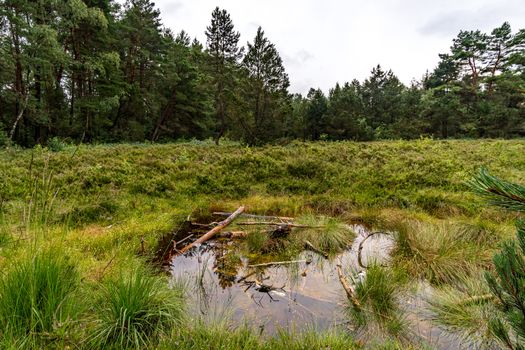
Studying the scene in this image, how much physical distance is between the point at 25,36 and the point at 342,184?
1696cm

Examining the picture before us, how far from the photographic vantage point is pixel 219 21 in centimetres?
2184

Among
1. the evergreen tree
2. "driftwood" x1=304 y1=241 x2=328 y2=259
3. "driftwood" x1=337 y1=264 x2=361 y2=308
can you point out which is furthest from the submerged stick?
the evergreen tree

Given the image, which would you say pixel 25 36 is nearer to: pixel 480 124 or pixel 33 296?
pixel 33 296

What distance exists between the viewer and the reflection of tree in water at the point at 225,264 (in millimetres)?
4250

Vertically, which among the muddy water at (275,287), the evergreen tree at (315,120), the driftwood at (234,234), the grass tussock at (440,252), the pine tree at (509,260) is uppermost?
the evergreen tree at (315,120)

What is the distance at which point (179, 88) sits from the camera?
25703 mm

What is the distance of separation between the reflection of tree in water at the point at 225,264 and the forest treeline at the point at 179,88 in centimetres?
1037

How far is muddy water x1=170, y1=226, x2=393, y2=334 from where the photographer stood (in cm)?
336

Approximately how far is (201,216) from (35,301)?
5.00 m

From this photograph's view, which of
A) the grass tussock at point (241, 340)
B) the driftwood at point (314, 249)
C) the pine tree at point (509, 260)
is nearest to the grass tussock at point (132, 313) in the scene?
the grass tussock at point (241, 340)

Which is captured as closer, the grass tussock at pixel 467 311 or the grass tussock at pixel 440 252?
the grass tussock at pixel 467 311

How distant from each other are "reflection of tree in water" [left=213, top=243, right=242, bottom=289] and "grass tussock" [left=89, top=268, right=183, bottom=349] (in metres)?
1.31

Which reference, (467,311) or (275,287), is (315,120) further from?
(467,311)

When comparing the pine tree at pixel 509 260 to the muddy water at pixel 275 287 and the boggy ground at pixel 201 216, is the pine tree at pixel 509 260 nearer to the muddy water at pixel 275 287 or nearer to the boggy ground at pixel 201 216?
the boggy ground at pixel 201 216
